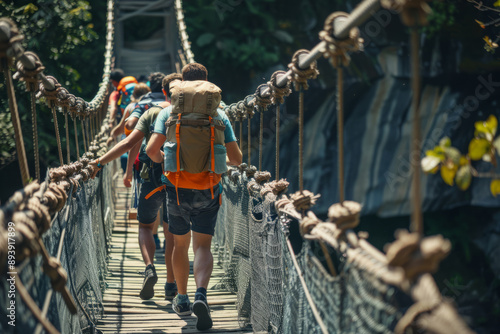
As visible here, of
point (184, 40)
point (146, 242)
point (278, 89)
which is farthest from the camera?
point (184, 40)

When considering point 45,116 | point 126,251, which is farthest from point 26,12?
point 126,251

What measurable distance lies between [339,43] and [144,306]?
7.22 ft

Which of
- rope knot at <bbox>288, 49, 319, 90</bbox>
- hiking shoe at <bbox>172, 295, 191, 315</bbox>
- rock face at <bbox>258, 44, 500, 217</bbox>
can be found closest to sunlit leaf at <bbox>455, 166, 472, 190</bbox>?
rope knot at <bbox>288, 49, 319, 90</bbox>

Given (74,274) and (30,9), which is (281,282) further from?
(30,9)

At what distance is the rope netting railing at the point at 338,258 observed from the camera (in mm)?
1120

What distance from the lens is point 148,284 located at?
11.4 feet

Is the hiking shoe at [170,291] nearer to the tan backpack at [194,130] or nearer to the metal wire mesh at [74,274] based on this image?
the metal wire mesh at [74,274]

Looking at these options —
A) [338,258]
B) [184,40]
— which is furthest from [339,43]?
[184,40]

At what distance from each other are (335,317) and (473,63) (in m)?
14.1

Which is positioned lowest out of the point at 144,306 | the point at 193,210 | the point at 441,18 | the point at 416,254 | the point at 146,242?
the point at 144,306

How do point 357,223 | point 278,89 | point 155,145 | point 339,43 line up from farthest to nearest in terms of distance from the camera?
point 155,145 → point 278,89 → point 339,43 → point 357,223

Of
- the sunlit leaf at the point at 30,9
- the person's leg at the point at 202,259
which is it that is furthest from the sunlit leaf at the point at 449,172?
the sunlit leaf at the point at 30,9

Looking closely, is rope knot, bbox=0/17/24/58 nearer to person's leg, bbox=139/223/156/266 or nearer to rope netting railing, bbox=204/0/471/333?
rope netting railing, bbox=204/0/471/333

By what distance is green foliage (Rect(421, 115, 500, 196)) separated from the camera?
1481mm
